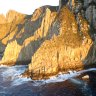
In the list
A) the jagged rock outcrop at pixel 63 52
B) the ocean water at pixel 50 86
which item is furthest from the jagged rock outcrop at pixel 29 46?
the ocean water at pixel 50 86

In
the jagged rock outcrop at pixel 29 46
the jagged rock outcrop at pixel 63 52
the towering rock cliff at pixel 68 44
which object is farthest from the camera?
the jagged rock outcrop at pixel 29 46

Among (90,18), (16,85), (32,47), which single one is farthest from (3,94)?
(32,47)

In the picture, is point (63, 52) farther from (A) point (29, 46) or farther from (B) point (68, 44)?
(A) point (29, 46)

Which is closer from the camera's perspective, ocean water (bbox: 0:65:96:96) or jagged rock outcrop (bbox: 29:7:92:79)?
ocean water (bbox: 0:65:96:96)

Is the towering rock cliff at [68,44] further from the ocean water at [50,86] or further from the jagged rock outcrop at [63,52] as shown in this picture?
the ocean water at [50,86]

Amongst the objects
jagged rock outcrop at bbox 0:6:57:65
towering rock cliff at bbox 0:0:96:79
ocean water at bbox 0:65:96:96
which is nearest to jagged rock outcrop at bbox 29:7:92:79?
towering rock cliff at bbox 0:0:96:79

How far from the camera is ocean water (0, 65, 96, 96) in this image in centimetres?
8600

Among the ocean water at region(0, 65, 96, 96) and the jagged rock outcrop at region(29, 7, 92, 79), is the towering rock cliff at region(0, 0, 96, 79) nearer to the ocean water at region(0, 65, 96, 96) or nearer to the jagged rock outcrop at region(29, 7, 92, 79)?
the jagged rock outcrop at region(29, 7, 92, 79)

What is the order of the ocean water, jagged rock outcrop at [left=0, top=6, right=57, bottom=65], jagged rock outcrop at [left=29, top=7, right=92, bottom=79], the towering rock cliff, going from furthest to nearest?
1. jagged rock outcrop at [left=0, top=6, right=57, bottom=65]
2. the towering rock cliff
3. jagged rock outcrop at [left=29, top=7, right=92, bottom=79]
4. the ocean water

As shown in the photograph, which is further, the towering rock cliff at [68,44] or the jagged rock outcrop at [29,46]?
the jagged rock outcrop at [29,46]

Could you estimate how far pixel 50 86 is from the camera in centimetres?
9394

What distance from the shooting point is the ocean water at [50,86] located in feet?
282

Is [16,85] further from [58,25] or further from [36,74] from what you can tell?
[58,25]

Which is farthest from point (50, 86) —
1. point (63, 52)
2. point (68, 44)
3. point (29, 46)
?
point (29, 46)
